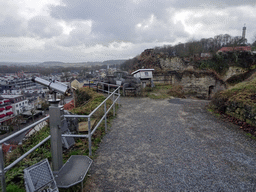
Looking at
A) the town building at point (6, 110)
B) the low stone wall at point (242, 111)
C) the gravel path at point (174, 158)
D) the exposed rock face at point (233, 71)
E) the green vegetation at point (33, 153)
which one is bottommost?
the town building at point (6, 110)

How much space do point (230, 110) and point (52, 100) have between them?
6.69 m

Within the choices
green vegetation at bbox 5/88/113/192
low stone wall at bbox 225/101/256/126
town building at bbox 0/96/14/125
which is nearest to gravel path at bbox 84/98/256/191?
green vegetation at bbox 5/88/113/192

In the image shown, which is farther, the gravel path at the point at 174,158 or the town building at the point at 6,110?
the town building at the point at 6,110

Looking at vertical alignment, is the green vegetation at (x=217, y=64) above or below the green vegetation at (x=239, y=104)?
above

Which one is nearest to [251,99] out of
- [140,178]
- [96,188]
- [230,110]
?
[230,110]

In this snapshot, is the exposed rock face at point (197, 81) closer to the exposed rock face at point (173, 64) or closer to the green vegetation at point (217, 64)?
the exposed rock face at point (173, 64)

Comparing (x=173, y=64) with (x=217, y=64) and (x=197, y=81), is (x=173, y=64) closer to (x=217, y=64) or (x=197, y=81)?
(x=217, y=64)

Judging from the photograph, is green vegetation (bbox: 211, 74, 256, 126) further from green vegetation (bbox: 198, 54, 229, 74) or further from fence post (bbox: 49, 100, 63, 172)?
green vegetation (bbox: 198, 54, 229, 74)

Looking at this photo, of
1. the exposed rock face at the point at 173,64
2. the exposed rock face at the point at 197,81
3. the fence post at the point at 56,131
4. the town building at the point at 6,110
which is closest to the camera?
the fence post at the point at 56,131

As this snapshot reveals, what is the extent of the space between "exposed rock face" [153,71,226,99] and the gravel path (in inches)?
507

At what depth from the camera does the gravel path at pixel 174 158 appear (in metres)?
2.91

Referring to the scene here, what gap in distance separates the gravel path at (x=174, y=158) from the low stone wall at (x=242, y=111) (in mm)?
551

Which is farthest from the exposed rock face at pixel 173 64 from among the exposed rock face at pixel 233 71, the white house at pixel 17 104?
the white house at pixel 17 104

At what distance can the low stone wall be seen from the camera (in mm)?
5432
